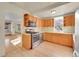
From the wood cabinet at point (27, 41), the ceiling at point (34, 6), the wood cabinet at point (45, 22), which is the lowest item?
the wood cabinet at point (27, 41)

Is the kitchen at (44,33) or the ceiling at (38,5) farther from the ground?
the ceiling at (38,5)

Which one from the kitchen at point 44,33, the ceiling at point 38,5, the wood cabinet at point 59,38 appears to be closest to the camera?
the ceiling at point 38,5

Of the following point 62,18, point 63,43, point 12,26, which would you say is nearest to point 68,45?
point 63,43

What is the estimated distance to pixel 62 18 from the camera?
3.56 metres

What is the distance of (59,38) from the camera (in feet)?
11.3

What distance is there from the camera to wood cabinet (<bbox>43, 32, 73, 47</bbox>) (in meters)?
3.05

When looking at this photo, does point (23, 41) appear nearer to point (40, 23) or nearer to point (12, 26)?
point (40, 23)

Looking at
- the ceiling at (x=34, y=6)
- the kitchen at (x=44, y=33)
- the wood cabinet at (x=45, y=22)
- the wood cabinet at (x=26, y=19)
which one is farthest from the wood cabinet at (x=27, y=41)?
the wood cabinet at (x=45, y=22)

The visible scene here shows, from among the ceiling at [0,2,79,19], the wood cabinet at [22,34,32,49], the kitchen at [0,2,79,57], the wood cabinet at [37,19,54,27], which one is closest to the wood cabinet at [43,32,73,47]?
Result: the kitchen at [0,2,79,57]

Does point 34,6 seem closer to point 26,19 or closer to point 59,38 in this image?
point 26,19

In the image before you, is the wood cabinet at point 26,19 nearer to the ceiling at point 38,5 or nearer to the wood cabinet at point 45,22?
the ceiling at point 38,5

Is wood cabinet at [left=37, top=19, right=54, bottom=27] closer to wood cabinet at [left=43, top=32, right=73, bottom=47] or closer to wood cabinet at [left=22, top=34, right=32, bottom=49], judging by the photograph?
wood cabinet at [left=43, top=32, right=73, bottom=47]

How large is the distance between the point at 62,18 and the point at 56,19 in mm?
452

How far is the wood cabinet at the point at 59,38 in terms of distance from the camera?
10.0 ft
